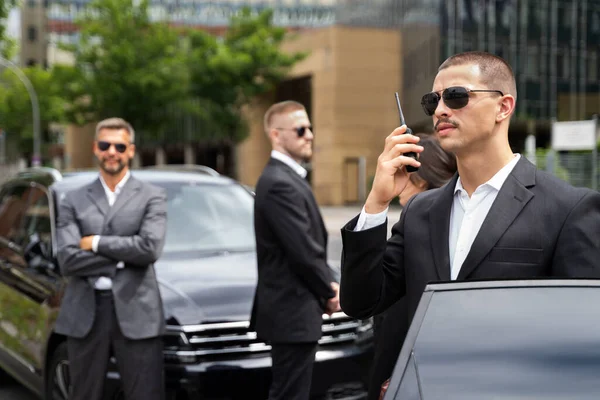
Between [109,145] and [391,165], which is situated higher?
[109,145]

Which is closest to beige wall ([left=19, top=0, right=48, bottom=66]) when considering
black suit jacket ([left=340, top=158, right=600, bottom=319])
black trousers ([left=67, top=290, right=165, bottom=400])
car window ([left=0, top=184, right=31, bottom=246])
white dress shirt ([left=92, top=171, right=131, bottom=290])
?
car window ([left=0, top=184, right=31, bottom=246])

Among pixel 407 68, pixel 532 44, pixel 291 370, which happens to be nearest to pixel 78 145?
pixel 407 68

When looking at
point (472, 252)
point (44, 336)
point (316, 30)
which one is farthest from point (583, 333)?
point (316, 30)

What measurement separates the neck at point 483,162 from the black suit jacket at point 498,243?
0.19 ft

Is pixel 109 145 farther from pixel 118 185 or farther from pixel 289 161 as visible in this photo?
pixel 289 161

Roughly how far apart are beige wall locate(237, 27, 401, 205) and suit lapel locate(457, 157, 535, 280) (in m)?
41.8

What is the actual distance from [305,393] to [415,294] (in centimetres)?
191

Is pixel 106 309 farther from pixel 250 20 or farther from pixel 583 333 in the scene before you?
pixel 250 20

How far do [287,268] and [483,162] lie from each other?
6.73 feet

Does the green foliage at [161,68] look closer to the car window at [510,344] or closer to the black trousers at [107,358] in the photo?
the black trousers at [107,358]

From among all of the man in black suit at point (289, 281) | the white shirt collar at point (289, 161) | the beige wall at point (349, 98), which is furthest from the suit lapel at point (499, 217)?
the beige wall at point (349, 98)

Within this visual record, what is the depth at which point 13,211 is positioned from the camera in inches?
279

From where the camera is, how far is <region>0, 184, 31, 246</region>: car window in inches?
268

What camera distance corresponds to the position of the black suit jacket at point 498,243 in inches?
97.7
